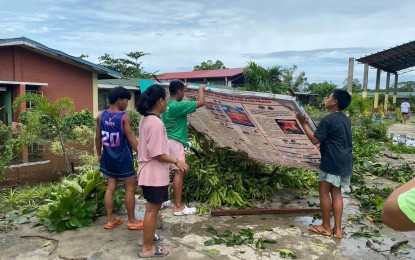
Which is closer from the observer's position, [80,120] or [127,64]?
[80,120]

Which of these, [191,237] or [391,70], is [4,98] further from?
[391,70]

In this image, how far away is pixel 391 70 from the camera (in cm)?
3981

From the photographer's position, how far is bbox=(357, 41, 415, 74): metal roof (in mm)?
30309

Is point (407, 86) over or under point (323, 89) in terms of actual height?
over

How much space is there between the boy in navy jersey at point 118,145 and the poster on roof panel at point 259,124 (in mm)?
1099

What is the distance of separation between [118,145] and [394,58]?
117 feet

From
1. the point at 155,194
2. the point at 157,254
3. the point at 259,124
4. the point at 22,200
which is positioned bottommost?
the point at 22,200

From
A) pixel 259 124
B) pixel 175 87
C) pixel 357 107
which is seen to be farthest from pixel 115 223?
pixel 357 107

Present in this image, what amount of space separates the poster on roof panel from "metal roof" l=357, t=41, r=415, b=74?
28.3 metres

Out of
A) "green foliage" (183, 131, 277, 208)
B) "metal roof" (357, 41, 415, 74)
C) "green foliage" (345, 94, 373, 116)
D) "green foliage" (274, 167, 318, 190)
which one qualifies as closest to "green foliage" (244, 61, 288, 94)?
"green foliage" (274, 167, 318, 190)

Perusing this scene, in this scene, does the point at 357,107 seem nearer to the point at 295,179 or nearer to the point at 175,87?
the point at 295,179

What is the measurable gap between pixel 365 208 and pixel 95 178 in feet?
13.4

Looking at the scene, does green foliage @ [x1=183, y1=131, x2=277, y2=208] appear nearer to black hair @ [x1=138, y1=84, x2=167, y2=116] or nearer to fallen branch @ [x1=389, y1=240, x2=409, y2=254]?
fallen branch @ [x1=389, y1=240, x2=409, y2=254]

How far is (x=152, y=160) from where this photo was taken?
3693mm
